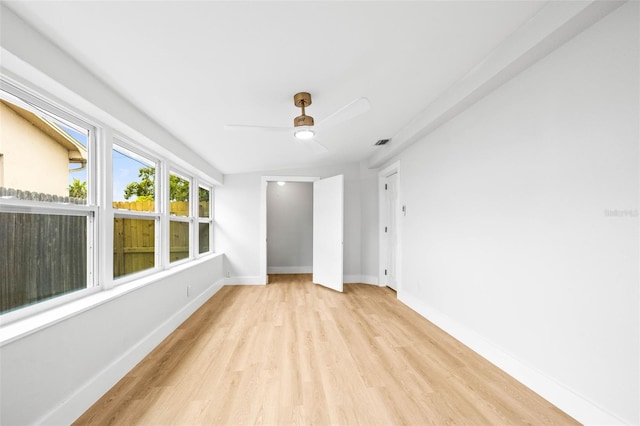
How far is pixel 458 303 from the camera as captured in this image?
8.75 feet

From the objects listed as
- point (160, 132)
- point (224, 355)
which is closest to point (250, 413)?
point (224, 355)

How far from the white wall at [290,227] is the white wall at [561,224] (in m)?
3.95

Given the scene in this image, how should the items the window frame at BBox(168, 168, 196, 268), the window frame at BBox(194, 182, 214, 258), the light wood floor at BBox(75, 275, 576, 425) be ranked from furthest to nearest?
the window frame at BBox(194, 182, 214, 258) → the window frame at BBox(168, 168, 196, 268) → the light wood floor at BBox(75, 275, 576, 425)

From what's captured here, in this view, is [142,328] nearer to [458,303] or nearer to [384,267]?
[458,303]

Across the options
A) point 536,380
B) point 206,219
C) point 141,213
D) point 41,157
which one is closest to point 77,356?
point 41,157

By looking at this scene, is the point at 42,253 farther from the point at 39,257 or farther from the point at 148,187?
the point at 148,187

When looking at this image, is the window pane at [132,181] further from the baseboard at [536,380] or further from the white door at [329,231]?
the baseboard at [536,380]

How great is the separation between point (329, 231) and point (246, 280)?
1.80 metres

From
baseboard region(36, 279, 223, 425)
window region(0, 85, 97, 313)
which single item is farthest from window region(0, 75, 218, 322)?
baseboard region(36, 279, 223, 425)

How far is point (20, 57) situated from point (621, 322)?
129 inches

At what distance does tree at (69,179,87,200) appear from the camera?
1844 mm

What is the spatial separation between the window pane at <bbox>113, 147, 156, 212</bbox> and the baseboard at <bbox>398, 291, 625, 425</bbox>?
3.38m

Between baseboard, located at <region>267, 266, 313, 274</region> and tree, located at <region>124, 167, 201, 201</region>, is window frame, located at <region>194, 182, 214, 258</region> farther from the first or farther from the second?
baseboard, located at <region>267, 266, 313, 274</region>

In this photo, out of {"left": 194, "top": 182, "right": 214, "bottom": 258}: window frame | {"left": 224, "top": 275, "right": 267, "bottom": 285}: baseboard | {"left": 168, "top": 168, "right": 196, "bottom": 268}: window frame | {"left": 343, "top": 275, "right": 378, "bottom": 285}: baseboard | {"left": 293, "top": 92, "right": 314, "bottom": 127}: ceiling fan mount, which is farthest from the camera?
{"left": 343, "top": 275, "right": 378, "bottom": 285}: baseboard
